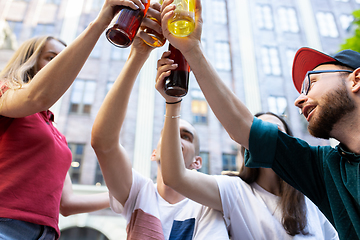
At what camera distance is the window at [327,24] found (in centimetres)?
1398

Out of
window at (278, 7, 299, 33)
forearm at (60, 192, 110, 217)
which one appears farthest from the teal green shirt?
window at (278, 7, 299, 33)

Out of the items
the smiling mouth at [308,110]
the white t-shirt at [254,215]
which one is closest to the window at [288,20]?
the white t-shirt at [254,215]

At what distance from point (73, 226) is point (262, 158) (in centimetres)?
1009

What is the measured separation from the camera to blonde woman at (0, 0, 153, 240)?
3.58 ft

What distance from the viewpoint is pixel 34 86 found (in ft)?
3.53

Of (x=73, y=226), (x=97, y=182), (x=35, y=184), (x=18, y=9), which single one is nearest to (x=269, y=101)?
(x=97, y=182)

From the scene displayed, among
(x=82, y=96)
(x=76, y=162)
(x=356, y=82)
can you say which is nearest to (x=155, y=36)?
(x=356, y=82)

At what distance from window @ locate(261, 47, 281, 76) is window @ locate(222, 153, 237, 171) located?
479 centimetres

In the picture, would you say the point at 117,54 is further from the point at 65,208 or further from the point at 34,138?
the point at 34,138

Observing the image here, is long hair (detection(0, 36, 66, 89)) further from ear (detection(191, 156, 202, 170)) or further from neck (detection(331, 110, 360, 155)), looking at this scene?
neck (detection(331, 110, 360, 155))

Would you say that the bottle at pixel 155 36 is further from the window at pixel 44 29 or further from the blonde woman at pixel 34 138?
the window at pixel 44 29

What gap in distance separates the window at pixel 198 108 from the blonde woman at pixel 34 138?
10.1m

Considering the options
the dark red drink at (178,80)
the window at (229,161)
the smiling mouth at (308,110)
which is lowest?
the window at (229,161)

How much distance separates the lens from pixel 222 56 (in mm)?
13156
